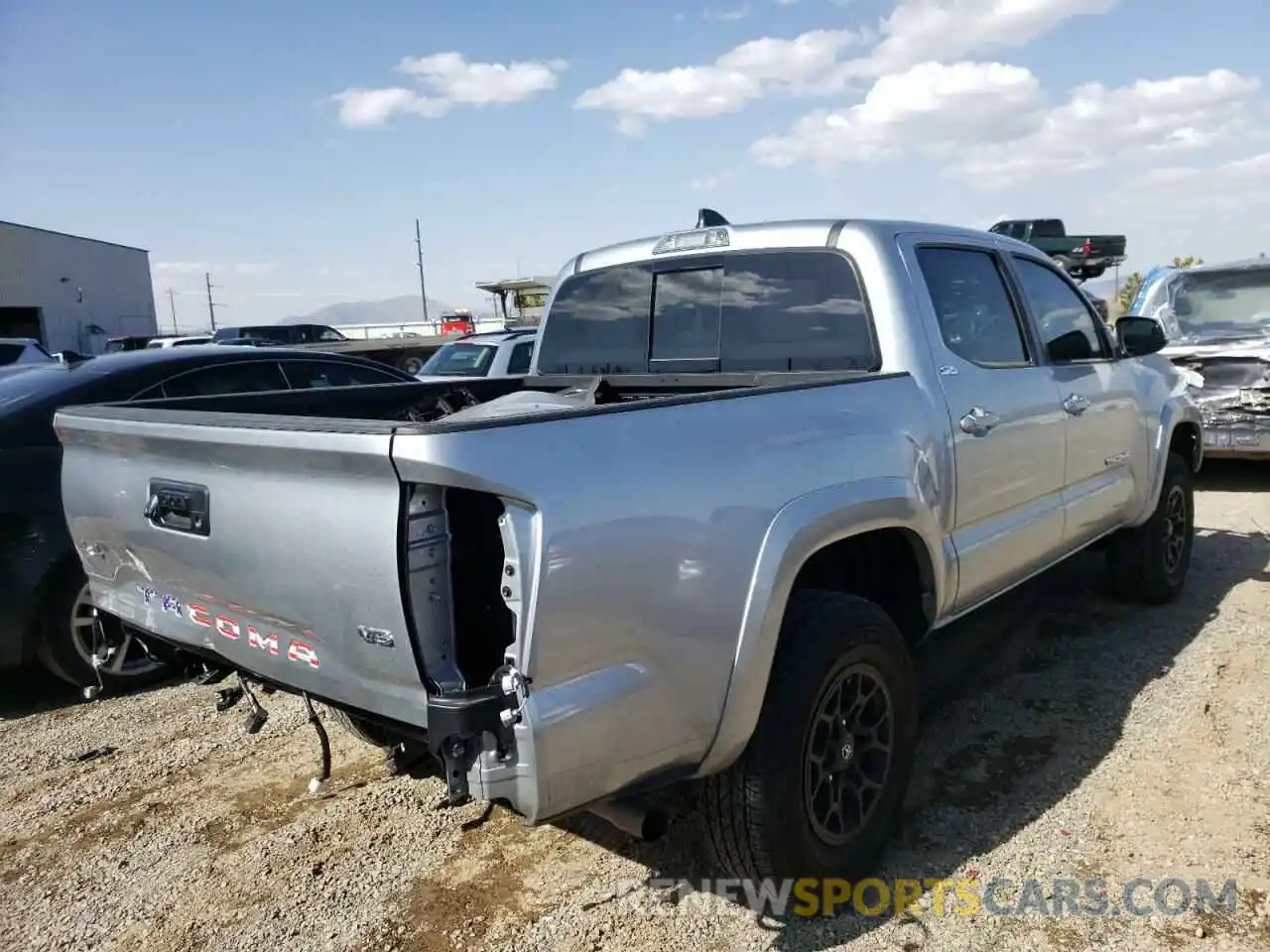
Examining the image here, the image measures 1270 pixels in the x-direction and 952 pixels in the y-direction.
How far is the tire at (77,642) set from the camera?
443 centimetres

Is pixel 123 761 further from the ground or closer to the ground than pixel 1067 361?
closer to the ground

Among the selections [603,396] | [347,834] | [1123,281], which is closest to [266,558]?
[347,834]

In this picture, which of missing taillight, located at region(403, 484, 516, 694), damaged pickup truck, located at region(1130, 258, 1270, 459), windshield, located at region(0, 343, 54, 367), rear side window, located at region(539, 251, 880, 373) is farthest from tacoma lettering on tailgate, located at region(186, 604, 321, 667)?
windshield, located at region(0, 343, 54, 367)

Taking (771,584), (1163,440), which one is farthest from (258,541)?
(1163,440)

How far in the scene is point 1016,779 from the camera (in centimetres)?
343

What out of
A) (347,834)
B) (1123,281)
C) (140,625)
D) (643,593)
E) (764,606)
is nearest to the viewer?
(643,593)

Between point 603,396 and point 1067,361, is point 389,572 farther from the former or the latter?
point 1067,361

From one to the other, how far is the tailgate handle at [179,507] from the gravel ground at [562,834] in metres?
1.22

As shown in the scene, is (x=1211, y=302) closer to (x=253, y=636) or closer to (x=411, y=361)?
(x=253, y=636)

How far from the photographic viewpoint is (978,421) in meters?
3.38

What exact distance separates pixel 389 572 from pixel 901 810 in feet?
6.34

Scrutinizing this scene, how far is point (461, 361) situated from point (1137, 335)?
8.09 m

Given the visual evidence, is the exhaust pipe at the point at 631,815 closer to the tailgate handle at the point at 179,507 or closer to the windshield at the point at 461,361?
the tailgate handle at the point at 179,507

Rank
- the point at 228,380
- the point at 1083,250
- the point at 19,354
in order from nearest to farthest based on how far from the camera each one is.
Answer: the point at 228,380, the point at 19,354, the point at 1083,250
